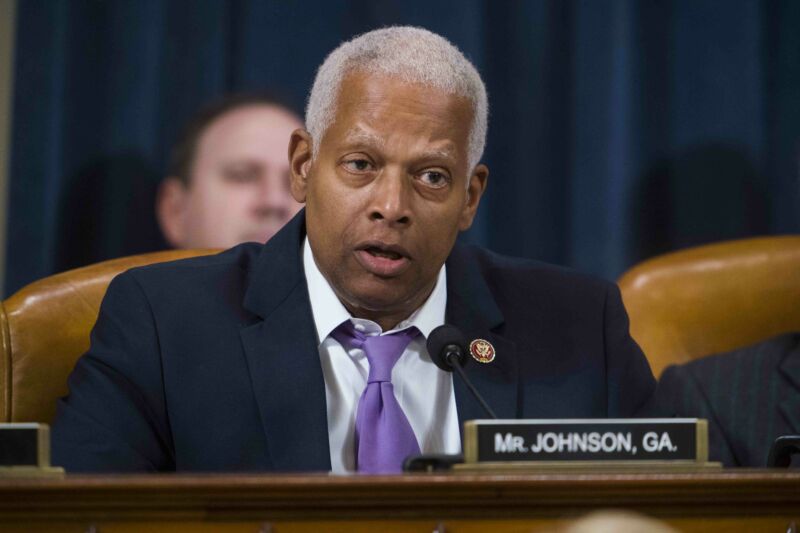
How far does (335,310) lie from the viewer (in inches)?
Answer: 85.3

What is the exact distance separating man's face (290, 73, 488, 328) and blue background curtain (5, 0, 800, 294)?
37.4 inches

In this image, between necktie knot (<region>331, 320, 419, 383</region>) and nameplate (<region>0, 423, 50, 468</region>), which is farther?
necktie knot (<region>331, 320, 419, 383</region>)

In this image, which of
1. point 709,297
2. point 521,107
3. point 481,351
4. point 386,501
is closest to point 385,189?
point 481,351

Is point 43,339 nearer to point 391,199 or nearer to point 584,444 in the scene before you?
point 391,199

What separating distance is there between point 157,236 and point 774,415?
1541mm

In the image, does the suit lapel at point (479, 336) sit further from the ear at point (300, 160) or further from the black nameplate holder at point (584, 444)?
the black nameplate holder at point (584, 444)

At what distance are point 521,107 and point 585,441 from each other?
181 cm

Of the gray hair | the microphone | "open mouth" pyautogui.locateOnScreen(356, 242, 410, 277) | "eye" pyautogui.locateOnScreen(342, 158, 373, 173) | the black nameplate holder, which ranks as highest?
the gray hair

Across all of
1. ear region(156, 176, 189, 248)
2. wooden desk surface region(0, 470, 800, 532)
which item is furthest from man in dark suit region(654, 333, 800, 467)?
wooden desk surface region(0, 470, 800, 532)

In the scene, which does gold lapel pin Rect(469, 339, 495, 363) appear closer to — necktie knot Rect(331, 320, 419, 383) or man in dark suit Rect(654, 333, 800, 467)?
necktie knot Rect(331, 320, 419, 383)

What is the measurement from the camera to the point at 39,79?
3.03 metres

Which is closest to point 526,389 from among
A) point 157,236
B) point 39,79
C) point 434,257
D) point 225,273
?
point 434,257

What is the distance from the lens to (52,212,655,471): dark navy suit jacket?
1981 millimetres

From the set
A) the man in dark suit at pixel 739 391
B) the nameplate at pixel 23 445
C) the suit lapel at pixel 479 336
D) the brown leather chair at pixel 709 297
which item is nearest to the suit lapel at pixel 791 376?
the man in dark suit at pixel 739 391
